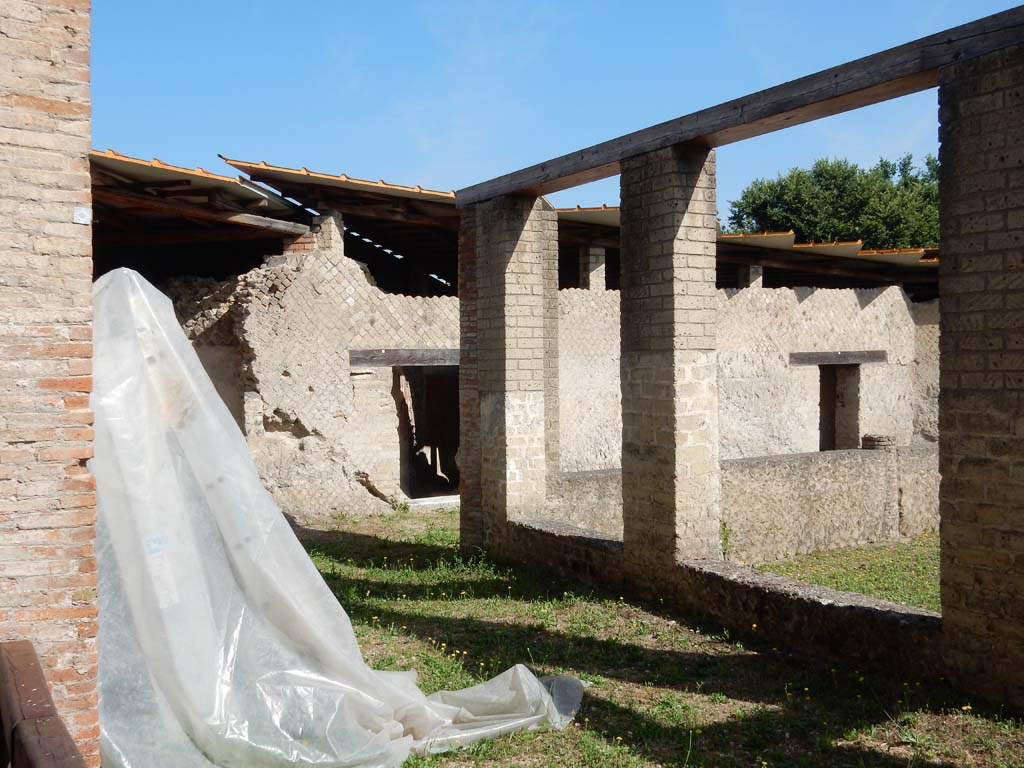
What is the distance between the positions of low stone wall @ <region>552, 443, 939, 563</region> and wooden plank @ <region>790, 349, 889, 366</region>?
3.20m

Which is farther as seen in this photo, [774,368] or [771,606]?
[774,368]

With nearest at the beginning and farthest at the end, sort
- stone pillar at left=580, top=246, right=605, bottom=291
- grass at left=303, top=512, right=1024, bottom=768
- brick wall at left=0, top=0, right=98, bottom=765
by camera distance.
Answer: brick wall at left=0, top=0, right=98, bottom=765, grass at left=303, top=512, right=1024, bottom=768, stone pillar at left=580, top=246, right=605, bottom=291

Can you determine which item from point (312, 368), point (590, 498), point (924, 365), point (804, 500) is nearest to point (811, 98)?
point (590, 498)

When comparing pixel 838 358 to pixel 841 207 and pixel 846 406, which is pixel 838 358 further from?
pixel 841 207

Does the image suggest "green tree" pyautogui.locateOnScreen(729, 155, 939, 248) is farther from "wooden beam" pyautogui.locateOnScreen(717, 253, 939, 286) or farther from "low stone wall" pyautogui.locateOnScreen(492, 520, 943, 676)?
"low stone wall" pyautogui.locateOnScreen(492, 520, 943, 676)

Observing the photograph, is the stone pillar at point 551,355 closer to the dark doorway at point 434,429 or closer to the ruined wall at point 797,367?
the ruined wall at point 797,367

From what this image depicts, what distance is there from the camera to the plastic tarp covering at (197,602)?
3279mm

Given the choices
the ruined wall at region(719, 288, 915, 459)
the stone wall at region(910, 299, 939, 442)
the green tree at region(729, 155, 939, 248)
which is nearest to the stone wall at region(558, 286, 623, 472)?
the ruined wall at region(719, 288, 915, 459)

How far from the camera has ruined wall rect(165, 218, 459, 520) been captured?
34.9ft

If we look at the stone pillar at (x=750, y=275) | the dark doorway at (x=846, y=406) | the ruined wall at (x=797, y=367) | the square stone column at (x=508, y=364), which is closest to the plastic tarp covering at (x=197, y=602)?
the square stone column at (x=508, y=364)

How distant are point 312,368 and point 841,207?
69.2 feet

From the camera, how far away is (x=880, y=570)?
8.86 m

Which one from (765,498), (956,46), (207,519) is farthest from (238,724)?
(765,498)

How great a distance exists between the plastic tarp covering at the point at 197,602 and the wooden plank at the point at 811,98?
3772mm
